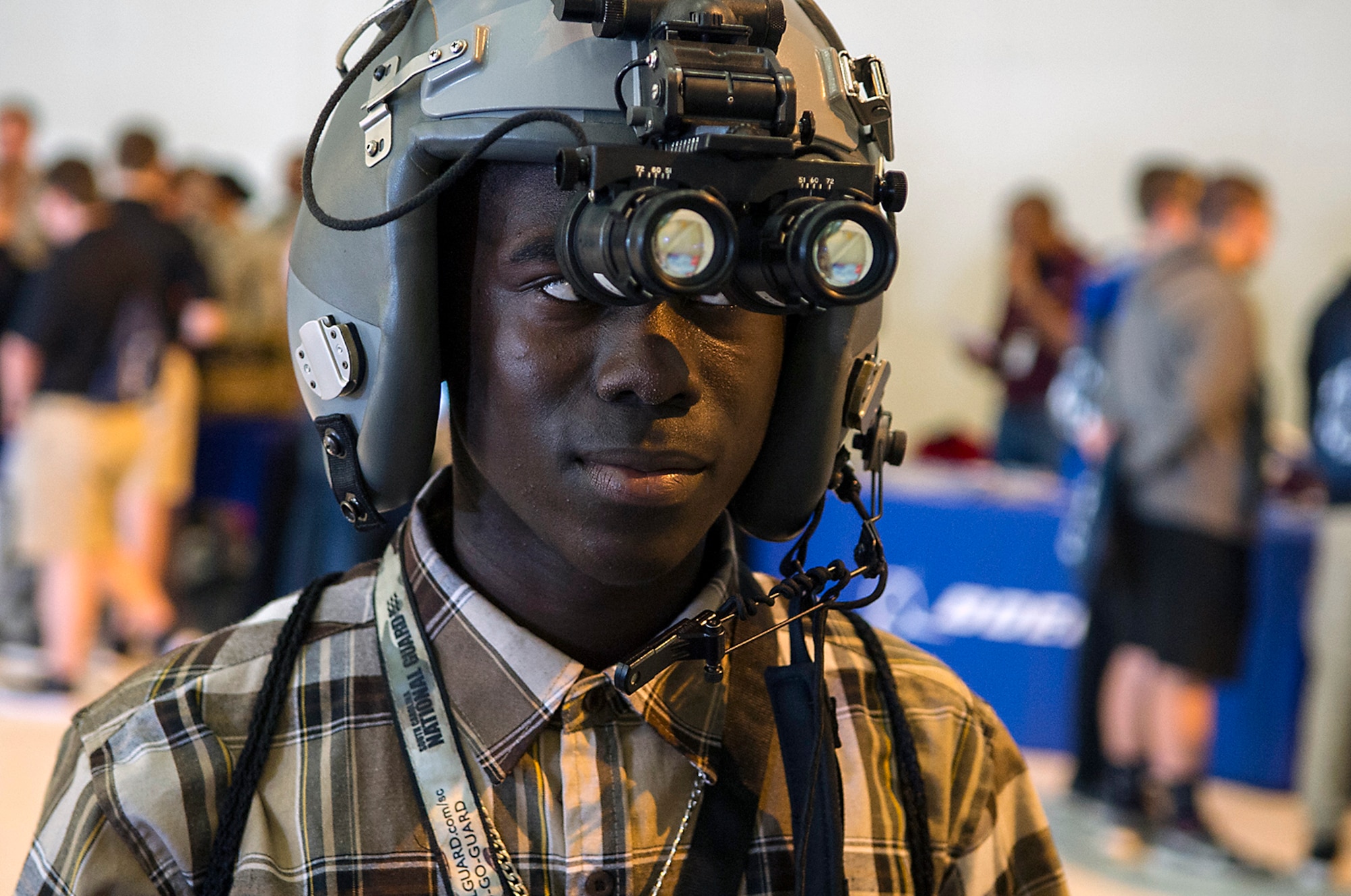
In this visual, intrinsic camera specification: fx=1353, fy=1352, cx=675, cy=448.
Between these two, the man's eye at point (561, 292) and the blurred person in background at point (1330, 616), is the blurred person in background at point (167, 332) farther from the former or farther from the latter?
the man's eye at point (561, 292)

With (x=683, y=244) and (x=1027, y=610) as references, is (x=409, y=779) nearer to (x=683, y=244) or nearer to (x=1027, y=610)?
(x=683, y=244)

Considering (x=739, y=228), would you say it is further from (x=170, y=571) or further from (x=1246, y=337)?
(x=170, y=571)

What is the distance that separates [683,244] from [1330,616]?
3273mm

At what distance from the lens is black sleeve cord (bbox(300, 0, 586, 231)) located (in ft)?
3.15

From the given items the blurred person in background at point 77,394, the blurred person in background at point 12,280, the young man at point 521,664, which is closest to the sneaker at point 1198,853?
the young man at point 521,664

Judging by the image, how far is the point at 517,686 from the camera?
1.08 metres

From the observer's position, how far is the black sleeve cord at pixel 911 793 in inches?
44.7

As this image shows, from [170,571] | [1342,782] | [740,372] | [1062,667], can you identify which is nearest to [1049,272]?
[1062,667]

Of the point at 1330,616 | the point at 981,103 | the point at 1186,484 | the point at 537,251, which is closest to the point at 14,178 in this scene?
the point at 1186,484

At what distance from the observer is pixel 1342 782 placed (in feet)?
11.8

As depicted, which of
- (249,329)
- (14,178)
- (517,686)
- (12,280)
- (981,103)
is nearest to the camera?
(517,686)

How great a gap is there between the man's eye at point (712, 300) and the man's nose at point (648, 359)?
23 mm

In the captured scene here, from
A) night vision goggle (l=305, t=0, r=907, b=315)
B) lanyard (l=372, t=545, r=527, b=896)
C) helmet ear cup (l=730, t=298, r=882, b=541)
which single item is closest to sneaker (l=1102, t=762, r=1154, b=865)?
helmet ear cup (l=730, t=298, r=882, b=541)

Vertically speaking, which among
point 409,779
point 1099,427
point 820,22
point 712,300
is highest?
point 820,22
